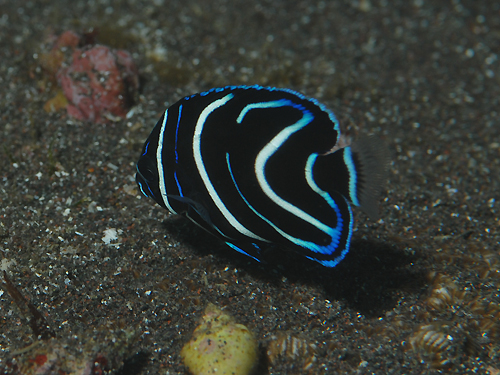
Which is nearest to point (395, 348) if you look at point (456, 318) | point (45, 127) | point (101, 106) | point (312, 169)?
point (456, 318)

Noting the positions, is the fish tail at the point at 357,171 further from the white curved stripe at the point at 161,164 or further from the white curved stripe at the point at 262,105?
the white curved stripe at the point at 161,164

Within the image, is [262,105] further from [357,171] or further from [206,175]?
[357,171]

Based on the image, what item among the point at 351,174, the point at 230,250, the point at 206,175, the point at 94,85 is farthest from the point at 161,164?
the point at 94,85

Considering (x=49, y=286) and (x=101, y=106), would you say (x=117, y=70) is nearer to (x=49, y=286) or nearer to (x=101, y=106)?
(x=101, y=106)

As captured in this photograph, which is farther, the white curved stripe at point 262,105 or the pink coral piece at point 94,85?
the pink coral piece at point 94,85

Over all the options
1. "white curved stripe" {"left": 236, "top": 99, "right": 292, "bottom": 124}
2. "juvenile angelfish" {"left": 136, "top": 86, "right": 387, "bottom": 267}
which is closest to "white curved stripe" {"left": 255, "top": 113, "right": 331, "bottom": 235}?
"juvenile angelfish" {"left": 136, "top": 86, "right": 387, "bottom": 267}

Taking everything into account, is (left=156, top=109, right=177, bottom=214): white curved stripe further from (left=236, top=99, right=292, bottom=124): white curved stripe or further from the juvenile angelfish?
(left=236, top=99, right=292, bottom=124): white curved stripe

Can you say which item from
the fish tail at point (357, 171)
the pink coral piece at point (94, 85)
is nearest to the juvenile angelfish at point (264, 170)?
the fish tail at point (357, 171)
